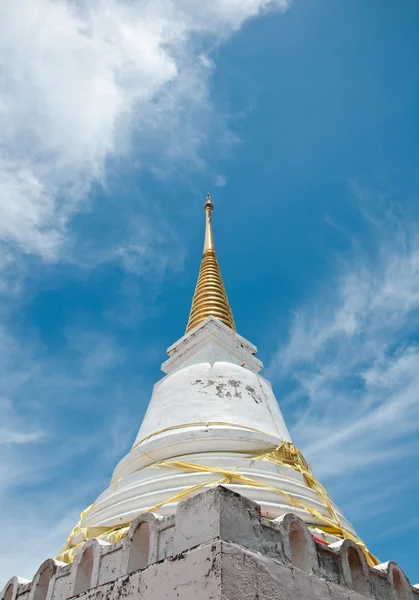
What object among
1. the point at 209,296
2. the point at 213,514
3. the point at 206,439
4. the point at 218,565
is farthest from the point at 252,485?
the point at 209,296

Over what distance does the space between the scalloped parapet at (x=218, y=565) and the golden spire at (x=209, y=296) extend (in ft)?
30.6

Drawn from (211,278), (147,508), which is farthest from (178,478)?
(211,278)

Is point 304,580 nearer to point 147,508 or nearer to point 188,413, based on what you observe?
point 147,508

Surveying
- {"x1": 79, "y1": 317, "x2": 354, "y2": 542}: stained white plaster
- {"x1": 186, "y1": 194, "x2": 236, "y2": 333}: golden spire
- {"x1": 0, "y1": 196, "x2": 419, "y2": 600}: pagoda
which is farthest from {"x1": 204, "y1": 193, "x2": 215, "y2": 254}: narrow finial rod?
{"x1": 79, "y1": 317, "x2": 354, "y2": 542}: stained white plaster

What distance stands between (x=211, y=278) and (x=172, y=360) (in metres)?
3.90

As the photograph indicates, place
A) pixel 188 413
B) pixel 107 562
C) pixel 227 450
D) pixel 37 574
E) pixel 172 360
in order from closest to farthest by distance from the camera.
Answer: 1. pixel 107 562
2. pixel 37 574
3. pixel 227 450
4. pixel 188 413
5. pixel 172 360

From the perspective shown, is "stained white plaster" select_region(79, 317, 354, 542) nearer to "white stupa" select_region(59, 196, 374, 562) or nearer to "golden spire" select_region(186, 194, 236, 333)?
"white stupa" select_region(59, 196, 374, 562)

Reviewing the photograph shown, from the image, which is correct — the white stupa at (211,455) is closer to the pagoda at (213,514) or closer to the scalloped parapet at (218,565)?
the pagoda at (213,514)

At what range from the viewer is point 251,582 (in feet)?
13.1

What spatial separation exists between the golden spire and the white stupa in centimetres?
167

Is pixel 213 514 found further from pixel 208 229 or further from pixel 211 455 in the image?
pixel 208 229

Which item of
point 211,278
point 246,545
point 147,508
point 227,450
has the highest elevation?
point 211,278

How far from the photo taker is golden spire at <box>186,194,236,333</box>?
48.7ft

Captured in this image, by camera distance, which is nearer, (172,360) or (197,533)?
(197,533)
